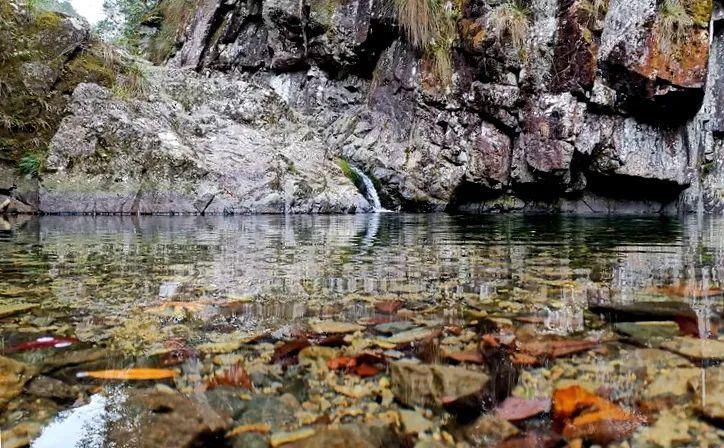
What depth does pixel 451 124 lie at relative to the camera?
36.5 ft

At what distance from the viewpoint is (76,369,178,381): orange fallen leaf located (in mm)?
1277

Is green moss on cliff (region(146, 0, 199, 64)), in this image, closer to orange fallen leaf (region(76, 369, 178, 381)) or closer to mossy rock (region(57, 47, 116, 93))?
mossy rock (region(57, 47, 116, 93))

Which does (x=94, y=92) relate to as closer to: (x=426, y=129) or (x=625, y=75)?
(x=426, y=129)

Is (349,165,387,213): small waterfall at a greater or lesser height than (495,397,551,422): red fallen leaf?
greater

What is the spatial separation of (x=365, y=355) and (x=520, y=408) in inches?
19.5

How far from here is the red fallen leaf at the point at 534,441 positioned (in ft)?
3.11

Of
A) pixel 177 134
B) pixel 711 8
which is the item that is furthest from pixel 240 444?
pixel 711 8

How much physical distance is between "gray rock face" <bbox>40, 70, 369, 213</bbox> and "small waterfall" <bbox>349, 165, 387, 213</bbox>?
60 centimetres

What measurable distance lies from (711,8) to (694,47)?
965 millimetres

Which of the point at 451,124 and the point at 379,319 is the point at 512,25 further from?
the point at 379,319

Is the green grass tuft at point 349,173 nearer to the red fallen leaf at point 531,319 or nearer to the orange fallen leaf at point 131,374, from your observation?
the red fallen leaf at point 531,319

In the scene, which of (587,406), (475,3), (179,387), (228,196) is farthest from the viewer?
(475,3)

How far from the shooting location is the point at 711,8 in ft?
29.1

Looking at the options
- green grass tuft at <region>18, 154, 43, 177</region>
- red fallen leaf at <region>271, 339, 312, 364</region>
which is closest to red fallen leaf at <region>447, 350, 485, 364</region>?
red fallen leaf at <region>271, 339, 312, 364</region>
